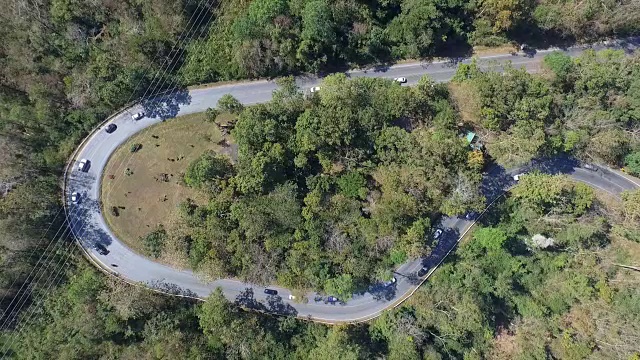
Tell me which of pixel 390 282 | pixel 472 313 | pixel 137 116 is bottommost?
pixel 390 282

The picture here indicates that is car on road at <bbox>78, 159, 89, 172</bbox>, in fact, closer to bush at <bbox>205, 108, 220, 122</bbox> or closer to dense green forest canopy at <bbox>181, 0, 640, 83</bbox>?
dense green forest canopy at <bbox>181, 0, 640, 83</bbox>

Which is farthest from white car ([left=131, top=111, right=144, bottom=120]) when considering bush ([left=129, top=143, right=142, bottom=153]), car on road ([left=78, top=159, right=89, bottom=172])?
car on road ([left=78, top=159, right=89, bottom=172])

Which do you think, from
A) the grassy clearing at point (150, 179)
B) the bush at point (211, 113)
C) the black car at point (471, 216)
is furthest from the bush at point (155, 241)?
the black car at point (471, 216)

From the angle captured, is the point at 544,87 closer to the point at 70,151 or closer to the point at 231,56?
the point at 231,56

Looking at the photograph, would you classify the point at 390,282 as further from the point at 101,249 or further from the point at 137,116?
the point at 137,116

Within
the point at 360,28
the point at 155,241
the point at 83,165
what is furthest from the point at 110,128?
the point at 360,28

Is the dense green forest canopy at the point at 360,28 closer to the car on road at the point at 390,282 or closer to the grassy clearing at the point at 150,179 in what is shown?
the grassy clearing at the point at 150,179

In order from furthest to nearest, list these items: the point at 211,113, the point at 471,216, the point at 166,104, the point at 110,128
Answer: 1. the point at 166,104
2. the point at 471,216
3. the point at 110,128
4. the point at 211,113
